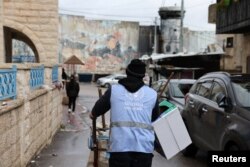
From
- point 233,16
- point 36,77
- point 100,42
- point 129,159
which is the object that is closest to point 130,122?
point 129,159

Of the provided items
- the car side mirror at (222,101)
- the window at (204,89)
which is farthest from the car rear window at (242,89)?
the window at (204,89)

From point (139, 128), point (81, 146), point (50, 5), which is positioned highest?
point (50, 5)

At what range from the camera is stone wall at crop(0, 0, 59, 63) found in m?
16.0

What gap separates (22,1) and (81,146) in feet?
21.8

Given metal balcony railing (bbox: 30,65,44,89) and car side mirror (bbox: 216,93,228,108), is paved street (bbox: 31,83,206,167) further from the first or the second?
car side mirror (bbox: 216,93,228,108)

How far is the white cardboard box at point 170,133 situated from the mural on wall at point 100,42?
1913 inches

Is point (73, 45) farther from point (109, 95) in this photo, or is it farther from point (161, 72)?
point (109, 95)

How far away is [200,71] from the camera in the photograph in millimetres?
28734

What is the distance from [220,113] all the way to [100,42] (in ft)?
157

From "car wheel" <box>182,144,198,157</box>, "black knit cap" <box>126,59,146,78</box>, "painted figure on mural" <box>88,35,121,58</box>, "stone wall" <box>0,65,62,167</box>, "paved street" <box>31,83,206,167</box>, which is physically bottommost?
"paved street" <box>31,83,206,167</box>

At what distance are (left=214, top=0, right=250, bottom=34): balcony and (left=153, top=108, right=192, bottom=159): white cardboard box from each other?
966cm

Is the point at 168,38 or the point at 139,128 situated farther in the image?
the point at 168,38

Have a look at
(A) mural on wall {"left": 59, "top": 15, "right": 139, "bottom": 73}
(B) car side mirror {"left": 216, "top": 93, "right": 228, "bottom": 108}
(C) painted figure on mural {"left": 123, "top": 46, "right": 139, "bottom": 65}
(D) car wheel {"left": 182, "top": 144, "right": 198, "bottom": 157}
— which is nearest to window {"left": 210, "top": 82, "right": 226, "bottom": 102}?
(B) car side mirror {"left": 216, "top": 93, "right": 228, "bottom": 108}

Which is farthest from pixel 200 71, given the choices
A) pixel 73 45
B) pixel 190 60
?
pixel 73 45
